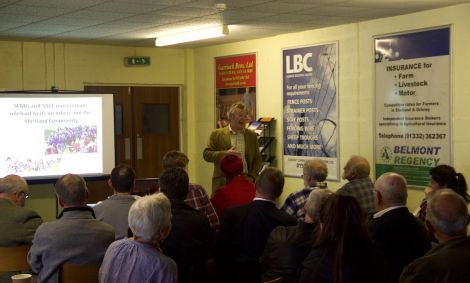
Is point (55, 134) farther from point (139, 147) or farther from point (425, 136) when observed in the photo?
point (425, 136)

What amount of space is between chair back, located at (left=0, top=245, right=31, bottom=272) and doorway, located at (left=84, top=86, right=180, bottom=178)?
19.5 feet

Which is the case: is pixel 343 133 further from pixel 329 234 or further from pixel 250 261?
pixel 329 234

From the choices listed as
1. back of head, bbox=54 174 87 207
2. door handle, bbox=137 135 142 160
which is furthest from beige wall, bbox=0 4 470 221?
back of head, bbox=54 174 87 207

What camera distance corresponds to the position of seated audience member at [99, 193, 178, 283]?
3.11 meters

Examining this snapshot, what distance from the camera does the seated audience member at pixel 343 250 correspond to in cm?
294

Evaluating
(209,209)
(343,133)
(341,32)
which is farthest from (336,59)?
(209,209)

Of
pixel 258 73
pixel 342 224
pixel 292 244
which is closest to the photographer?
pixel 342 224

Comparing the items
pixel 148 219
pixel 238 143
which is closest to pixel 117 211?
pixel 148 219

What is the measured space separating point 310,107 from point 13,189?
14.7 ft

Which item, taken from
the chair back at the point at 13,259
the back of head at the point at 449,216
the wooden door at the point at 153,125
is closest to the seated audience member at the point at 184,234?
the chair back at the point at 13,259

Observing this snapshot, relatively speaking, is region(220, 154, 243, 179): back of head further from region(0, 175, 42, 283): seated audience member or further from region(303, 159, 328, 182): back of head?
region(0, 175, 42, 283): seated audience member

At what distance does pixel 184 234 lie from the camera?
3.93 meters

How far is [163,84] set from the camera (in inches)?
400

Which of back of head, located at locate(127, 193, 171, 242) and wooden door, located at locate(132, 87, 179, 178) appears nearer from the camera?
back of head, located at locate(127, 193, 171, 242)
